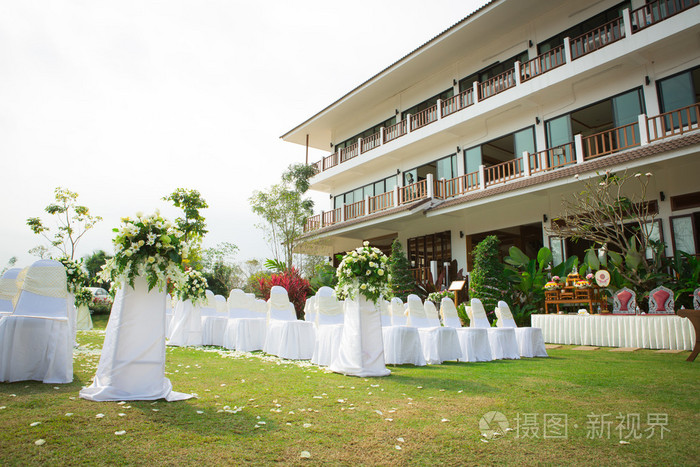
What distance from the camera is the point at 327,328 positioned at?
6.93 m

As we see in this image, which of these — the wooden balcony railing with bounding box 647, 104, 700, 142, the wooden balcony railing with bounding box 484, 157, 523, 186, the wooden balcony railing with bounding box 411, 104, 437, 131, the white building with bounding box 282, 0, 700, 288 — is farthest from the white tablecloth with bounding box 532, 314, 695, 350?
the wooden balcony railing with bounding box 411, 104, 437, 131

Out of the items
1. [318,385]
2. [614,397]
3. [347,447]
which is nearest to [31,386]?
[318,385]

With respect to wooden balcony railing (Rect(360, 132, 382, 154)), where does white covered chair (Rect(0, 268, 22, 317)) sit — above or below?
below

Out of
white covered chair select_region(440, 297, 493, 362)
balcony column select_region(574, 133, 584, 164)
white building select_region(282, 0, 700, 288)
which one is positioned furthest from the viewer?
balcony column select_region(574, 133, 584, 164)

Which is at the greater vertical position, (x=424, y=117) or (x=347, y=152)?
(x=424, y=117)

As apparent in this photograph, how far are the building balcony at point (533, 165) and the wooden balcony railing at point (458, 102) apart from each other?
9.17 feet

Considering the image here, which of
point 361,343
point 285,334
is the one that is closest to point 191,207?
point 285,334

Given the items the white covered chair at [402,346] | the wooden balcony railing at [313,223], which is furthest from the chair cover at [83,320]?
the white covered chair at [402,346]

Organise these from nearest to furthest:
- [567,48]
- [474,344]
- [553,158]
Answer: [474,344], [567,48], [553,158]

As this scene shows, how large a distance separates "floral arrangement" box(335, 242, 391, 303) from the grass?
46.6 inches

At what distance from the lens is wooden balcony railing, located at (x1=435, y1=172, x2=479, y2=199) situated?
15.5 metres

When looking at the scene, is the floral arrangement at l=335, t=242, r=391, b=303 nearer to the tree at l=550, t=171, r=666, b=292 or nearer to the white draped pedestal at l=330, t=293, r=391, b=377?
the white draped pedestal at l=330, t=293, r=391, b=377

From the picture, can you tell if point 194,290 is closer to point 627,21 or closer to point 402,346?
point 402,346

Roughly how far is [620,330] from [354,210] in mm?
12807
